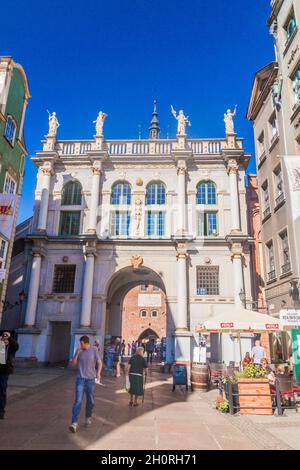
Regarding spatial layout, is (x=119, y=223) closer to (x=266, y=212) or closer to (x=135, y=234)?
(x=135, y=234)

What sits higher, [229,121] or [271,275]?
[229,121]

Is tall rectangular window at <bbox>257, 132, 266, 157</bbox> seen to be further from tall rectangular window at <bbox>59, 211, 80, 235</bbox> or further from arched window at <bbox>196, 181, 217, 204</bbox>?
tall rectangular window at <bbox>59, 211, 80, 235</bbox>

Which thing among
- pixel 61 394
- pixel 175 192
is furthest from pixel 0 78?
pixel 61 394

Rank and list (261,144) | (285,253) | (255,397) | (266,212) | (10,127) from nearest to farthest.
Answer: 1. (255,397)
2. (285,253)
3. (10,127)
4. (266,212)
5. (261,144)

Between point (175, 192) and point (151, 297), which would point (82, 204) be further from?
point (151, 297)

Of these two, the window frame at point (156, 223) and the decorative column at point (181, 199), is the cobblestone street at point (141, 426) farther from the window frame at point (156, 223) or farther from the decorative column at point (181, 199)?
the window frame at point (156, 223)

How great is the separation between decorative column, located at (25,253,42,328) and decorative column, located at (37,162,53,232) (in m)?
2.29

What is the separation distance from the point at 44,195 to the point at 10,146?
7319 mm

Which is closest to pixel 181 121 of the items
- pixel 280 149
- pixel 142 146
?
pixel 142 146

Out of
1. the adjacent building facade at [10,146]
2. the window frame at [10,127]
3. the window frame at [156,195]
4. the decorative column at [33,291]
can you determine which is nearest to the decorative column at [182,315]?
the window frame at [156,195]

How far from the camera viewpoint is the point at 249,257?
23578 millimetres

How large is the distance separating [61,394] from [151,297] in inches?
1518

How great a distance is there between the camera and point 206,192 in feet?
84.2

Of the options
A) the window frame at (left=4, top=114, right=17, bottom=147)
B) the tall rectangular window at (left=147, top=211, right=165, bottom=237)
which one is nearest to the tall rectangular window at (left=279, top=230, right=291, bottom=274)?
the tall rectangular window at (left=147, top=211, right=165, bottom=237)
